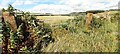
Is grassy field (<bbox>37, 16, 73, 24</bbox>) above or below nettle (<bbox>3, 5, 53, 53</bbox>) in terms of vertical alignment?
above

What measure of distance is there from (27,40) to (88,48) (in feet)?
6.15

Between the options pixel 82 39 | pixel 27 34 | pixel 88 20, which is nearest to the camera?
pixel 82 39

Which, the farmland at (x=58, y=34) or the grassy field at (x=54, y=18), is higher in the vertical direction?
the grassy field at (x=54, y=18)

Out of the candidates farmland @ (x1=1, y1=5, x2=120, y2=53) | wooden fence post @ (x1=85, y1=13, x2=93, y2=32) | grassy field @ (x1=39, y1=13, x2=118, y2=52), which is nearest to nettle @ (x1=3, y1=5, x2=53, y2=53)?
farmland @ (x1=1, y1=5, x2=120, y2=53)

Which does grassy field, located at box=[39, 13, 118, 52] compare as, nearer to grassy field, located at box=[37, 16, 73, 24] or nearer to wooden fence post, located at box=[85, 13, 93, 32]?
wooden fence post, located at box=[85, 13, 93, 32]

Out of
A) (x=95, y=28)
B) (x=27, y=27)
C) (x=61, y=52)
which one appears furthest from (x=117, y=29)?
(x=27, y=27)

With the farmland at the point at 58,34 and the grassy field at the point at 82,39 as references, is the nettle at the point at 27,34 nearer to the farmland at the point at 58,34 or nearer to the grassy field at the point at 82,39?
the farmland at the point at 58,34

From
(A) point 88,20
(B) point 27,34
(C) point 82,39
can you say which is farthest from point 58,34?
(A) point 88,20

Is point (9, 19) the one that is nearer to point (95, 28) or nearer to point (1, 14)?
point (1, 14)

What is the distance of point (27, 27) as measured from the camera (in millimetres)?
9352

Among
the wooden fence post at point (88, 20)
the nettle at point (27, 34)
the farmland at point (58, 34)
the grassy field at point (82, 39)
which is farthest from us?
the wooden fence post at point (88, 20)

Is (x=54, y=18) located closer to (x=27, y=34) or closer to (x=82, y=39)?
(x=27, y=34)

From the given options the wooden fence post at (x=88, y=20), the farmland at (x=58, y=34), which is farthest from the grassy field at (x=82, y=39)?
the wooden fence post at (x=88, y=20)

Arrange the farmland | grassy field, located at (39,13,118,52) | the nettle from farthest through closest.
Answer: the nettle, the farmland, grassy field, located at (39,13,118,52)
